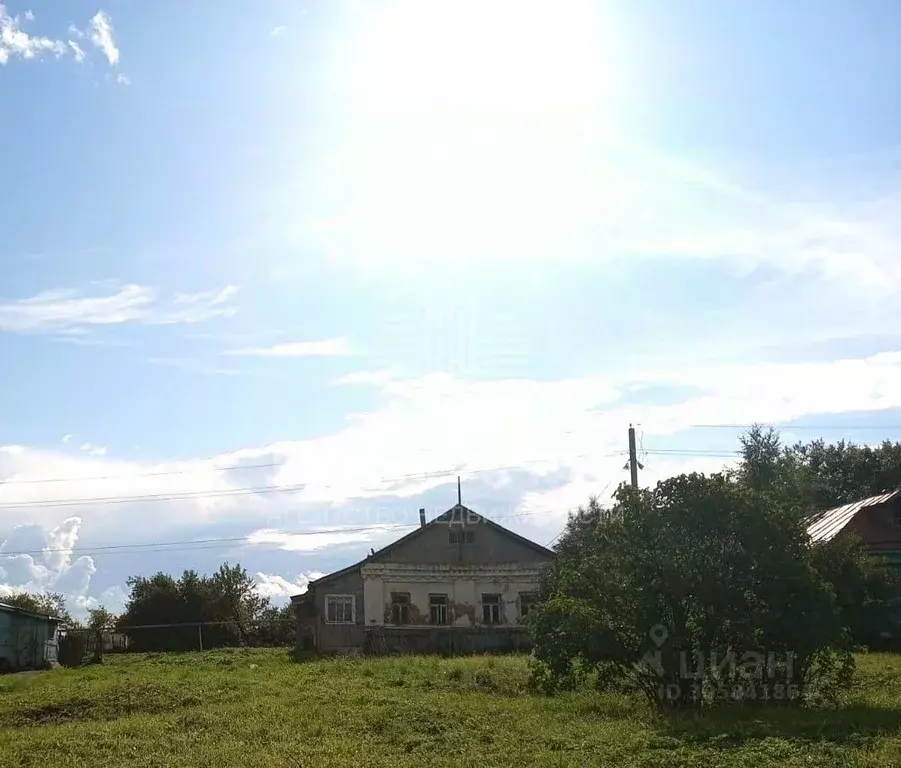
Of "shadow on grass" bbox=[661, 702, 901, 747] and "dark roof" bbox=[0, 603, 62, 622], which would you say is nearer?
"shadow on grass" bbox=[661, 702, 901, 747]

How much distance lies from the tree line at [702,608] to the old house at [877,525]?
19.0 m

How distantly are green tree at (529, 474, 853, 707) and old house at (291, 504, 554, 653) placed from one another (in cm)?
2026

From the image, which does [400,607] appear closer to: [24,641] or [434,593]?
[434,593]

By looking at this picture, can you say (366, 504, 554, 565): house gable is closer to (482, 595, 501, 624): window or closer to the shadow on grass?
(482, 595, 501, 624): window

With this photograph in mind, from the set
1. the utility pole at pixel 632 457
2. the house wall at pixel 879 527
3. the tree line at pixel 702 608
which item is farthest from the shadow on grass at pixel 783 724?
the house wall at pixel 879 527

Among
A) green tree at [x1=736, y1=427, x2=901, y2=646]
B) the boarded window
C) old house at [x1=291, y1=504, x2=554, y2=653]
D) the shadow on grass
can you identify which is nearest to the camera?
Result: the shadow on grass

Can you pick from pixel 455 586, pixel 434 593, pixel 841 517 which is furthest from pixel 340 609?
pixel 841 517

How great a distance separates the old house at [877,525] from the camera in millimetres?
34250

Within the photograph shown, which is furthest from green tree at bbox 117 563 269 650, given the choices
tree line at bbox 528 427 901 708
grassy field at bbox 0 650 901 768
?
tree line at bbox 528 427 901 708

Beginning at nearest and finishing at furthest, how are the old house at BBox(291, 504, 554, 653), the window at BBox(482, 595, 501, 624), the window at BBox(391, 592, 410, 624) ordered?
1. the old house at BBox(291, 504, 554, 653)
2. the window at BBox(391, 592, 410, 624)
3. the window at BBox(482, 595, 501, 624)

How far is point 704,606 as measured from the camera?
15.8m

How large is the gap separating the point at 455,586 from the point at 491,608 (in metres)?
1.72

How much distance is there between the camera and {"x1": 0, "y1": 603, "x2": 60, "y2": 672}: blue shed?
3397 centimetres

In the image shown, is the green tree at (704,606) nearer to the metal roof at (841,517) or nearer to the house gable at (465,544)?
the metal roof at (841,517)
